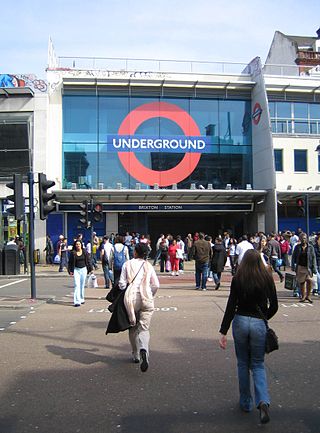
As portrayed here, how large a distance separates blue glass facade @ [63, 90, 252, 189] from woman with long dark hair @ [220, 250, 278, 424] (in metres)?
25.7

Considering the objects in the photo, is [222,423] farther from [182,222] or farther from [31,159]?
[182,222]

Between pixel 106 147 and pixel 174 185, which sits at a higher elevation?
pixel 106 147

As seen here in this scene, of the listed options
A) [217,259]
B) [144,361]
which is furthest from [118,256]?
[144,361]

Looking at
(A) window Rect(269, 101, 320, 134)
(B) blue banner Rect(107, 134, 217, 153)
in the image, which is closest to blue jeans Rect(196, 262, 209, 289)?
(B) blue banner Rect(107, 134, 217, 153)

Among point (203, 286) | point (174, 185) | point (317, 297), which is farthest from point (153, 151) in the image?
point (317, 297)

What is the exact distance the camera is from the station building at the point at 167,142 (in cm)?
2934

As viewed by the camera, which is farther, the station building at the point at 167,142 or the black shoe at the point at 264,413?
the station building at the point at 167,142

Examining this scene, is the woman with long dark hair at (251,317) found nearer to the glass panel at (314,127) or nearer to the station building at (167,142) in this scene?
the station building at (167,142)

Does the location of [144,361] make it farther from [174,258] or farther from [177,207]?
[177,207]

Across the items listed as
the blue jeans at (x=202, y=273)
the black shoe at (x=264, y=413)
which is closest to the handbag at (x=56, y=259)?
the blue jeans at (x=202, y=273)

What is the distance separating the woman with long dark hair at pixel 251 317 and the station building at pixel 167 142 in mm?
24614

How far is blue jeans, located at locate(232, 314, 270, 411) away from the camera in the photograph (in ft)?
14.1

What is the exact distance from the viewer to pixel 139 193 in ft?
96.5

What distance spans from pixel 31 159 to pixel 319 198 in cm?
1896
